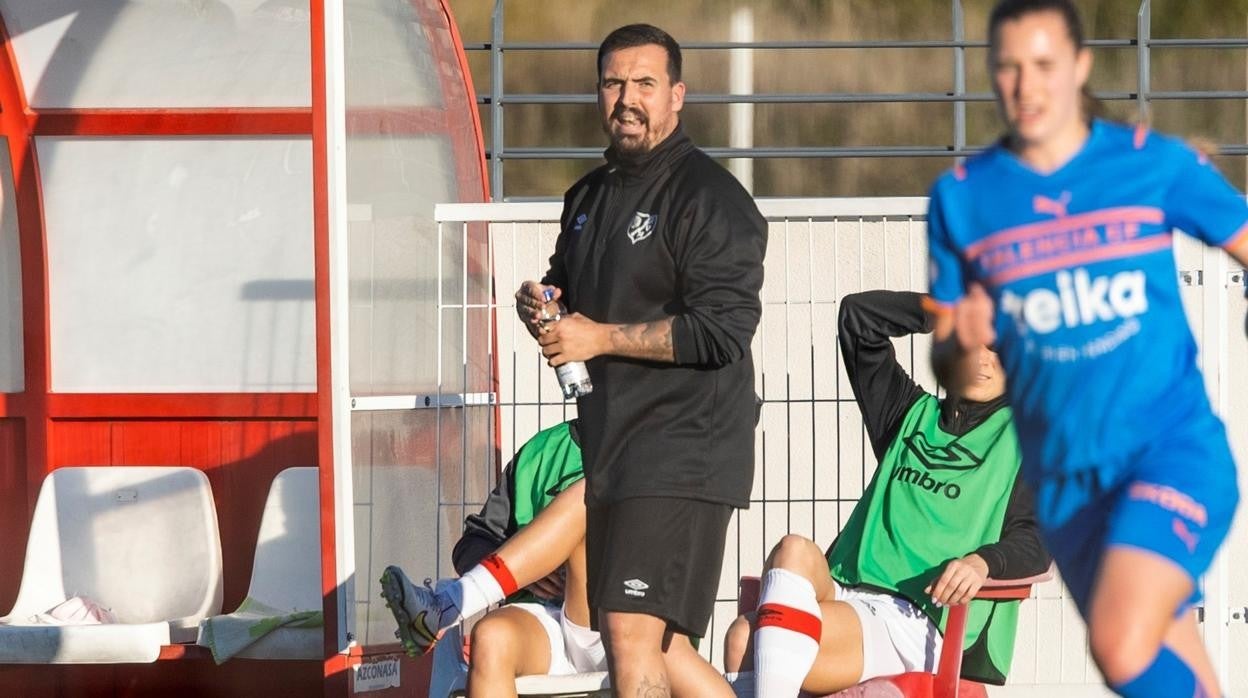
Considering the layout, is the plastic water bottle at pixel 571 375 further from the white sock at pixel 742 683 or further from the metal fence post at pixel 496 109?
the metal fence post at pixel 496 109

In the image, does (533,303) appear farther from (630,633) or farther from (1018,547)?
(1018,547)

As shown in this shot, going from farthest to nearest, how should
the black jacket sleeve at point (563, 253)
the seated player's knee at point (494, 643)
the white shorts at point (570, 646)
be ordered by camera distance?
the white shorts at point (570, 646) < the seated player's knee at point (494, 643) < the black jacket sleeve at point (563, 253)

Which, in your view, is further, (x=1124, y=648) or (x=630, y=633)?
(x=630, y=633)

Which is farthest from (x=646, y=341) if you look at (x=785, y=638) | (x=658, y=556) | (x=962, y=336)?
(x=785, y=638)

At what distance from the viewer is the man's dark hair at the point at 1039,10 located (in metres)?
3.20

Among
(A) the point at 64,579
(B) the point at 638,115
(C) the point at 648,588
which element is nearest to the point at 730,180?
(B) the point at 638,115

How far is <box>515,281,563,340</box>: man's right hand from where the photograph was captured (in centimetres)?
411

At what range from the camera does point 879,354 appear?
5277 millimetres

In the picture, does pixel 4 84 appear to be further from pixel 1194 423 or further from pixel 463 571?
pixel 1194 423

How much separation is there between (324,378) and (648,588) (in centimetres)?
151

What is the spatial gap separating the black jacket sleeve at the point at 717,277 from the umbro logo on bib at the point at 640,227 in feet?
0.26

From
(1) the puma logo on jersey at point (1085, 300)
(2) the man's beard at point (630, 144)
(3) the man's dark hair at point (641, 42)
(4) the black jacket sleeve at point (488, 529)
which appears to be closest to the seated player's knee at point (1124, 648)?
(1) the puma logo on jersey at point (1085, 300)

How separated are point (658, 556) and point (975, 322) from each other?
3.43 ft

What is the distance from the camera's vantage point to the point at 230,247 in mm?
6707
